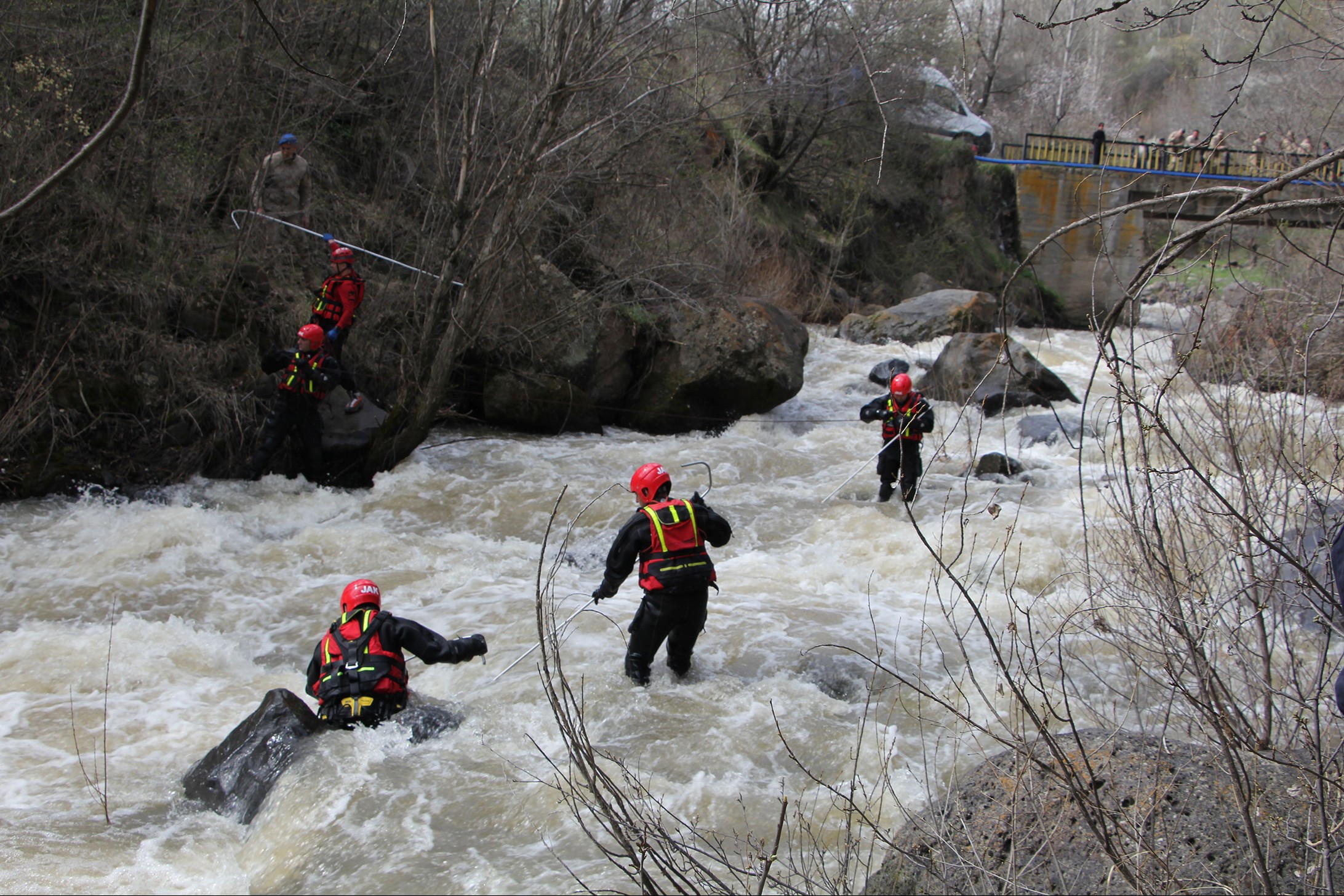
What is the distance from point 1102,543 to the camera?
7.46 meters

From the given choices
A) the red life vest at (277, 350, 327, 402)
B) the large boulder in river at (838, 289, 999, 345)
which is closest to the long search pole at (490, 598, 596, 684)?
the red life vest at (277, 350, 327, 402)

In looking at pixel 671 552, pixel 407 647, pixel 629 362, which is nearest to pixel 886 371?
pixel 629 362

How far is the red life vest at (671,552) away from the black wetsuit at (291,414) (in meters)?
4.69

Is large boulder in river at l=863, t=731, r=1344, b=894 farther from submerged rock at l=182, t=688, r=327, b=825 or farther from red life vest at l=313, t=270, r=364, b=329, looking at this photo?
red life vest at l=313, t=270, r=364, b=329

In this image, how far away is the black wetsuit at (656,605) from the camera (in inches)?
234

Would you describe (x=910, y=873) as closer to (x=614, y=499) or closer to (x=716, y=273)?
(x=614, y=499)

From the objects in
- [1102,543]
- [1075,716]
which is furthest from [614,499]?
[1075,716]

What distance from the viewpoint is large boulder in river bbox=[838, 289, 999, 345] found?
1828 centimetres

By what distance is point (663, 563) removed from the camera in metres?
5.93

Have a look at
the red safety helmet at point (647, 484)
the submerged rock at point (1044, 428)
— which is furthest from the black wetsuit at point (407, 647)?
the submerged rock at point (1044, 428)

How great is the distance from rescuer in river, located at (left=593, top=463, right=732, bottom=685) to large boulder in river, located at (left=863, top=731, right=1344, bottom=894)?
2.48m

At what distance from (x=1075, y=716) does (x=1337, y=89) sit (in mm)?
9518

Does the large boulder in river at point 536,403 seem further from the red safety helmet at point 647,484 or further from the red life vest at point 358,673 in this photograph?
the red life vest at point 358,673

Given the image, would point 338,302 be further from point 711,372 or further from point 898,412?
point 898,412
